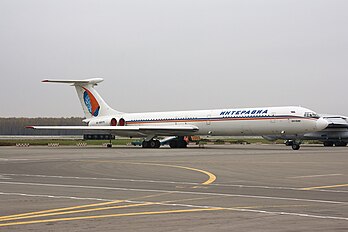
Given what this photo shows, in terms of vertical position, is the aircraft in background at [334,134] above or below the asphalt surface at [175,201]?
below

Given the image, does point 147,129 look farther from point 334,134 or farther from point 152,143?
point 334,134

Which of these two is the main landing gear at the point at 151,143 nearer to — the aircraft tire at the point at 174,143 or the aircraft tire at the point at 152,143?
the aircraft tire at the point at 152,143

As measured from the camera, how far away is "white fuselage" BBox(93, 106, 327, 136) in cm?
4666

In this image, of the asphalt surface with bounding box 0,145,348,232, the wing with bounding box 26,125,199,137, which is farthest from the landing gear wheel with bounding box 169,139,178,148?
the asphalt surface with bounding box 0,145,348,232

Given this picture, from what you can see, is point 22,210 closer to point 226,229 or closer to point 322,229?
point 226,229

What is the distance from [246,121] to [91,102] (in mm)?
20098

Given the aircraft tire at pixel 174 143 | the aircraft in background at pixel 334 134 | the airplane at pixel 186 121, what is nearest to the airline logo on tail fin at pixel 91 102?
the airplane at pixel 186 121

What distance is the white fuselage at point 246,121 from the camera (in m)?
46.7

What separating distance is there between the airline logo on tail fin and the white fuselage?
637 centimetres

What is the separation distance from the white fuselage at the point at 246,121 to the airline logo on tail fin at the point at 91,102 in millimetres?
6374

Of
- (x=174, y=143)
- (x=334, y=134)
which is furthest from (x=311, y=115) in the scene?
(x=334, y=134)

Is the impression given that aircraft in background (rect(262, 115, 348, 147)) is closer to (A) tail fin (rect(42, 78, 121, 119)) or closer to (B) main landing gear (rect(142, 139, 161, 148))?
(B) main landing gear (rect(142, 139, 161, 148))

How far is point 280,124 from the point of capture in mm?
47281

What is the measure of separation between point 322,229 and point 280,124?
39251mm
